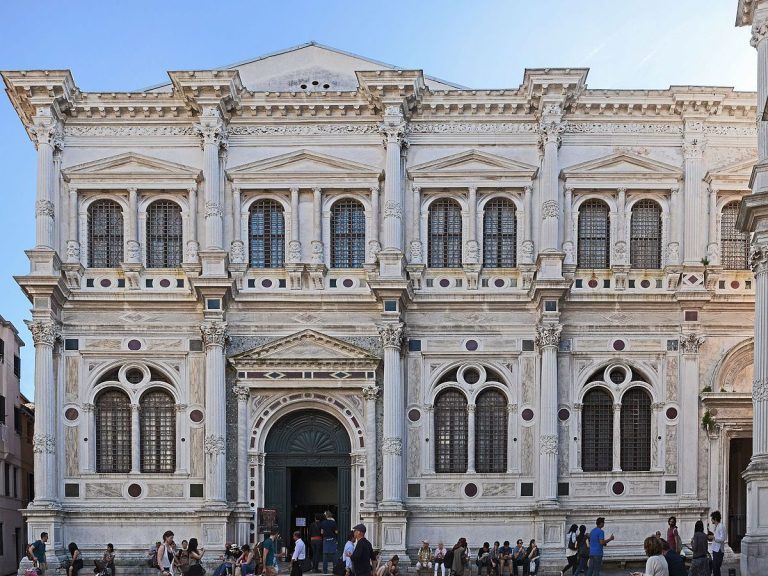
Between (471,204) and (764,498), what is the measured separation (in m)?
13.9

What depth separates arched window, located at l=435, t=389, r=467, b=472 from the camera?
36938mm

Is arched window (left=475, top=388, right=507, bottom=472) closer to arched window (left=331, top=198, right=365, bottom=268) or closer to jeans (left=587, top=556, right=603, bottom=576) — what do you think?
arched window (left=331, top=198, right=365, bottom=268)

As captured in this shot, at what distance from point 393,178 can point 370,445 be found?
27.0 feet

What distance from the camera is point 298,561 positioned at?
2962 centimetres

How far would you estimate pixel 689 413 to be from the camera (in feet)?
119

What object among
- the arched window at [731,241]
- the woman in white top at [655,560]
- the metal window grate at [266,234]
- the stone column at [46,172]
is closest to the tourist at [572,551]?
the arched window at [731,241]

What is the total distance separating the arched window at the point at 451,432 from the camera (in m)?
36.9

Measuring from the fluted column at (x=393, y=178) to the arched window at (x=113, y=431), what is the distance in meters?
9.61

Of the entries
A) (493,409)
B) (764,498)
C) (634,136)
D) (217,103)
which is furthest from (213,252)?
(764,498)

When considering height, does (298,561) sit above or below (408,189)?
below

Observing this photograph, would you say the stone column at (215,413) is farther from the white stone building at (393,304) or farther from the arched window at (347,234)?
the arched window at (347,234)

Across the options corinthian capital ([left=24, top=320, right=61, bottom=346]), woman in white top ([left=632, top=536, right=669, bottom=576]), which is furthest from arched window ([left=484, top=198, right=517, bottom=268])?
woman in white top ([left=632, top=536, right=669, bottom=576])

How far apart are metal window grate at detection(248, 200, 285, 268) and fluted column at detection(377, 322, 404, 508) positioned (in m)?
4.27

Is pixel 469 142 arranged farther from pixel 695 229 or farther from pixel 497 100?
pixel 695 229
